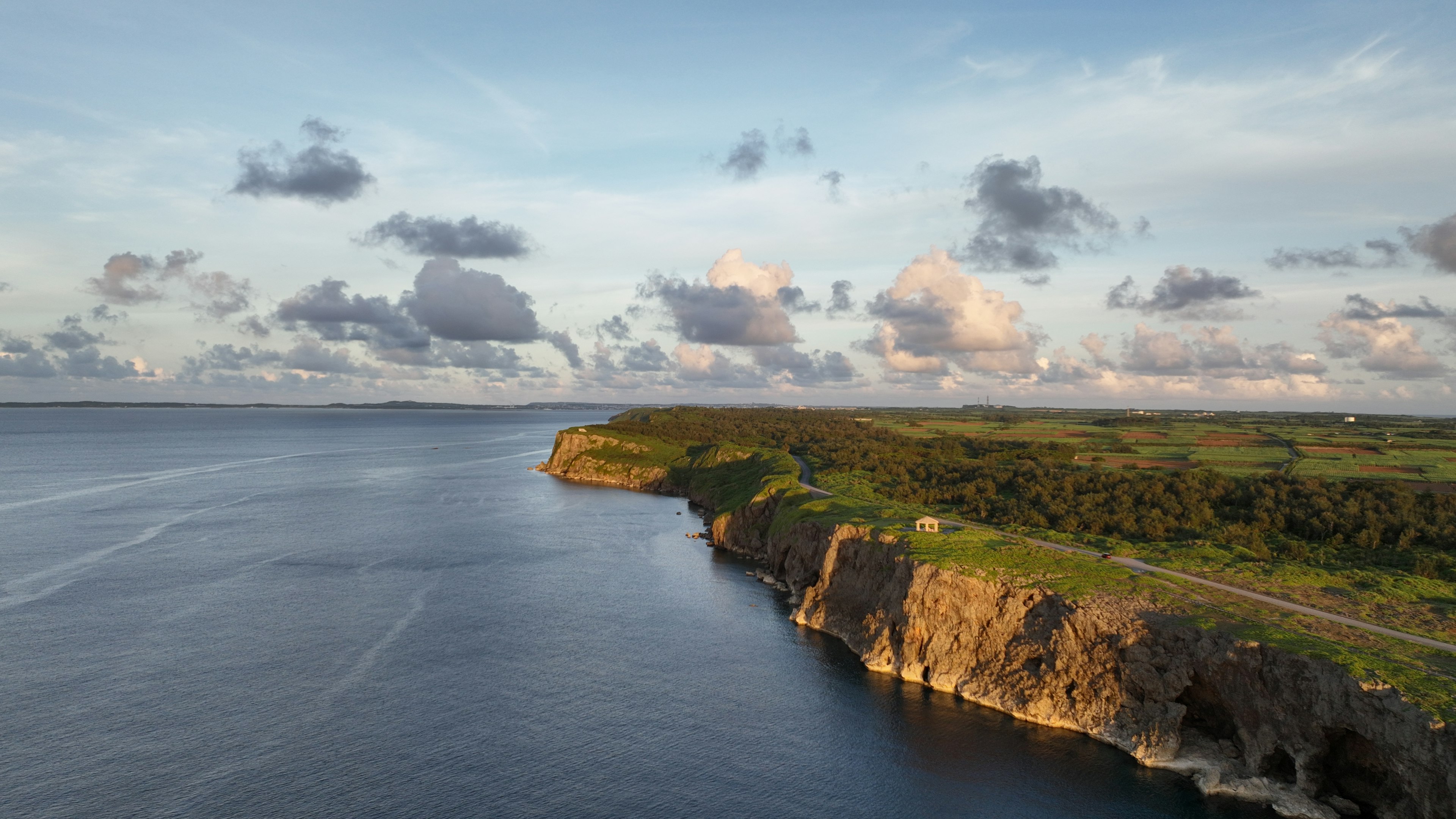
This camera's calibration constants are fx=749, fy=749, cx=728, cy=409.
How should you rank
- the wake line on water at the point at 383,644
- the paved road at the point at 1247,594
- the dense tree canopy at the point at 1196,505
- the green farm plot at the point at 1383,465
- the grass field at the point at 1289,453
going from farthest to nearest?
the grass field at the point at 1289,453 < the green farm plot at the point at 1383,465 < the dense tree canopy at the point at 1196,505 < the wake line on water at the point at 383,644 < the paved road at the point at 1247,594

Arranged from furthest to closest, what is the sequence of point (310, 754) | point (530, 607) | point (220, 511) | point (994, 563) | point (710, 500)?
point (710, 500)
point (220, 511)
point (530, 607)
point (994, 563)
point (310, 754)

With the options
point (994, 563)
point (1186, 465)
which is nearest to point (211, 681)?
point (994, 563)

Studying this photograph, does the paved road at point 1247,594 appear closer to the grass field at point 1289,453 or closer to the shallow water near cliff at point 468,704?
the shallow water near cliff at point 468,704

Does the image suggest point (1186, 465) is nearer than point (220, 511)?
Yes

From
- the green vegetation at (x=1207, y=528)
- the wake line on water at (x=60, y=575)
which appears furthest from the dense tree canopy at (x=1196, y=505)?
the wake line on water at (x=60, y=575)

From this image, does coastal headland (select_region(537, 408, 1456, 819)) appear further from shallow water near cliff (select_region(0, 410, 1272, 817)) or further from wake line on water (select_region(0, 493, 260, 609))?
wake line on water (select_region(0, 493, 260, 609))

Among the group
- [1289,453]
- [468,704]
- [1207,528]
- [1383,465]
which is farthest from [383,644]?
[1289,453]

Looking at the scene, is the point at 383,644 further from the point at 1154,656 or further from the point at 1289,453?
the point at 1289,453

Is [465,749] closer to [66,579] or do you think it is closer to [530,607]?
[530,607]
